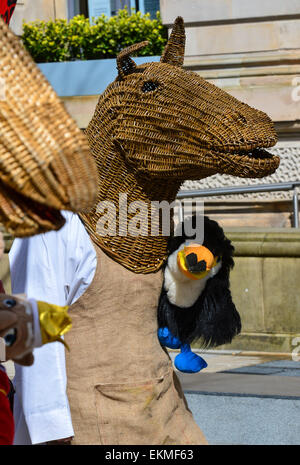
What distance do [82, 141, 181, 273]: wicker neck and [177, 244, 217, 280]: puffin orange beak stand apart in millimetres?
112

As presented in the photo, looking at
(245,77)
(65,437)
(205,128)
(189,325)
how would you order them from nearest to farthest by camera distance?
1. (65,437)
2. (205,128)
3. (189,325)
4. (245,77)

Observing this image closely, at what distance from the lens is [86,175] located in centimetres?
125

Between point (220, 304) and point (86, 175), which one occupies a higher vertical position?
point (86, 175)

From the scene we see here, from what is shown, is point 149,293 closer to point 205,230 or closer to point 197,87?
point 205,230

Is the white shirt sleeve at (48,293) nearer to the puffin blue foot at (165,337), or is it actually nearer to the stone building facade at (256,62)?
the puffin blue foot at (165,337)

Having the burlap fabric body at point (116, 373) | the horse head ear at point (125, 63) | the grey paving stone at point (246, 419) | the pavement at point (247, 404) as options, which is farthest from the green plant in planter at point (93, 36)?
the burlap fabric body at point (116, 373)

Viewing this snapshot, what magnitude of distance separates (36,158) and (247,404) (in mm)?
3224

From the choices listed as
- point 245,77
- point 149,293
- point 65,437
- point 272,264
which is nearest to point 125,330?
point 149,293

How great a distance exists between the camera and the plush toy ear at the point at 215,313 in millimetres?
2645

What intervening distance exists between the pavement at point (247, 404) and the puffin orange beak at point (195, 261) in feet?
3.30

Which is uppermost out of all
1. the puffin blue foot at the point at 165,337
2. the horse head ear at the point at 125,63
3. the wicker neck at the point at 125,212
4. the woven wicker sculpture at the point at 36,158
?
the woven wicker sculpture at the point at 36,158

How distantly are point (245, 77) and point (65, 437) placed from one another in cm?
745

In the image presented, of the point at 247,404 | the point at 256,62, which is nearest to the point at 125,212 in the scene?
the point at 247,404

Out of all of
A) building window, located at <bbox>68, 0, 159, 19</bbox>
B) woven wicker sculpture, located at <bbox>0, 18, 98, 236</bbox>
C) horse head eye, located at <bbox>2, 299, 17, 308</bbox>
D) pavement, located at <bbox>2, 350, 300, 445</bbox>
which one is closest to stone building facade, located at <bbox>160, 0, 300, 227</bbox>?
building window, located at <bbox>68, 0, 159, 19</bbox>
